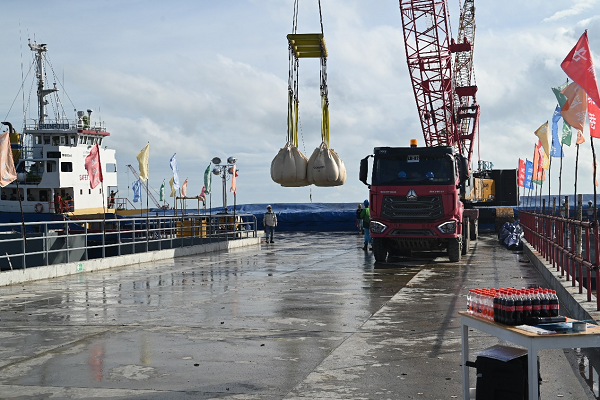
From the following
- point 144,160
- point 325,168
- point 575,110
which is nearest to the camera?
point 575,110

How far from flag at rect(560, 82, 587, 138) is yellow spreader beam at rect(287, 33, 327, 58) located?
6436mm

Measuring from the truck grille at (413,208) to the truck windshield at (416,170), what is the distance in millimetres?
487

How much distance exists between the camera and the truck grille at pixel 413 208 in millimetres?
21062

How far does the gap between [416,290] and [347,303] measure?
2317 millimetres

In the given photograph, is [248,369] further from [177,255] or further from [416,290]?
[177,255]

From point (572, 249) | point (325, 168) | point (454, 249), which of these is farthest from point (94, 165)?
point (572, 249)

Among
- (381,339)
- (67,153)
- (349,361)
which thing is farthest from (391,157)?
(67,153)

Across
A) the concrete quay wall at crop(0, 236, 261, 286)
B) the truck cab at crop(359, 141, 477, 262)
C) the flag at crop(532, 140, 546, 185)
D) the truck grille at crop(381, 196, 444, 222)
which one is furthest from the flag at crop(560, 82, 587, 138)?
the flag at crop(532, 140, 546, 185)

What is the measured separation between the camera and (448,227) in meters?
21.1

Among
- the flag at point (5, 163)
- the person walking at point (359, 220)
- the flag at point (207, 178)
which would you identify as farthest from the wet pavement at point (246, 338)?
the flag at point (207, 178)

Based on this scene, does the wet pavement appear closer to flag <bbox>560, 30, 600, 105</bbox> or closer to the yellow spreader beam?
flag <bbox>560, 30, 600, 105</bbox>

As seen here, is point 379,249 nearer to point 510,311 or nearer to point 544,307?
point 544,307

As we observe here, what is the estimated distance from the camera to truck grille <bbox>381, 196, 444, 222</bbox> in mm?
21062

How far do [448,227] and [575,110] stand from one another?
7.77m
